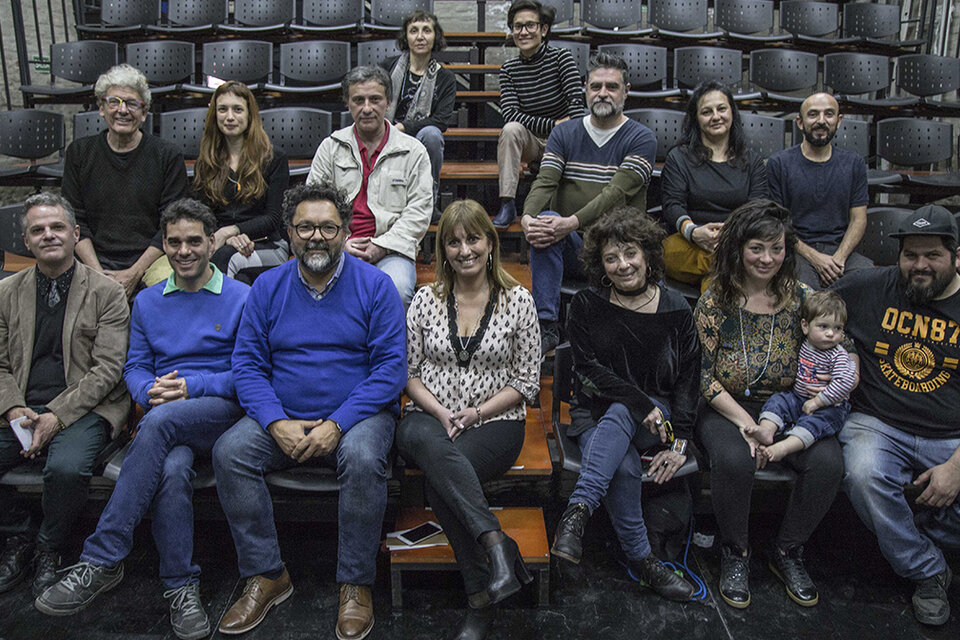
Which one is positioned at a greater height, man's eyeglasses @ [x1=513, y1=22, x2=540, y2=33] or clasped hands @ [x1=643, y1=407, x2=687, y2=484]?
man's eyeglasses @ [x1=513, y1=22, x2=540, y2=33]

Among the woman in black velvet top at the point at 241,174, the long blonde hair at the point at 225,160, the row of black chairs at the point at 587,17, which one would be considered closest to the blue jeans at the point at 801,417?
the woman in black velvet top at the point at 241,174

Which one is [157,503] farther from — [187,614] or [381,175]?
[381,175]

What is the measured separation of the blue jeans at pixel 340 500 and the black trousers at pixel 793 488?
100cm

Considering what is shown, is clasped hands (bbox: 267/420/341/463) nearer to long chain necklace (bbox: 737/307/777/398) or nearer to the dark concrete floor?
the dark concrete floor

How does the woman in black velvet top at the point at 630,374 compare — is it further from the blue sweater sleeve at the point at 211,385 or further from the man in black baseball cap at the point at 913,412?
the blue sweater sleeve at the point at 211,385

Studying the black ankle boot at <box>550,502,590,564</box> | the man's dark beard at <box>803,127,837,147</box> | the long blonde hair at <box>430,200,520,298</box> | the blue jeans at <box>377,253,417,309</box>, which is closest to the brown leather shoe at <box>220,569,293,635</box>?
the black ankle boot at <box>550,502,590,564</box>

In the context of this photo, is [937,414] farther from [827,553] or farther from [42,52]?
[42,52]

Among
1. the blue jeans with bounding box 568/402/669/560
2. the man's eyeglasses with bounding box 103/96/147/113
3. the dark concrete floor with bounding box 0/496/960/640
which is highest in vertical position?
the man's eyeglasses with bounding box 103/96/147/113

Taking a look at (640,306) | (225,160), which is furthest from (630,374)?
(225,160)

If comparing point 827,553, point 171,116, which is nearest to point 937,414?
point 827,553

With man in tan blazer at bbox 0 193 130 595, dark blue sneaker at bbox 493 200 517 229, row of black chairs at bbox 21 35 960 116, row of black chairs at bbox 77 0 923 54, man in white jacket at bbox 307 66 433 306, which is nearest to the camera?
man in tan blazer at bbox 0 193 130 595

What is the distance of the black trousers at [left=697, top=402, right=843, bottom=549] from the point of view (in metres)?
2.08

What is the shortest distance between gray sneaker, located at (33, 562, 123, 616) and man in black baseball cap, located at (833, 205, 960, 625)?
2209 mm

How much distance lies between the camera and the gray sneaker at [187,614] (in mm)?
1918
